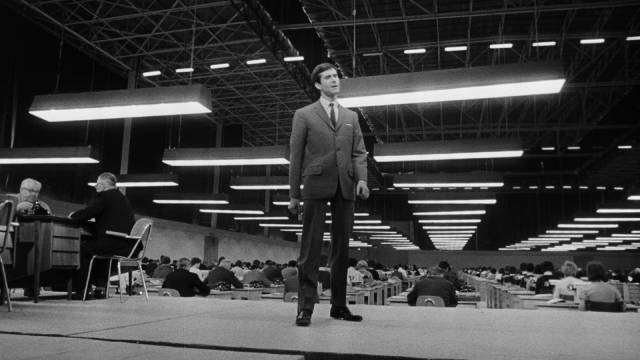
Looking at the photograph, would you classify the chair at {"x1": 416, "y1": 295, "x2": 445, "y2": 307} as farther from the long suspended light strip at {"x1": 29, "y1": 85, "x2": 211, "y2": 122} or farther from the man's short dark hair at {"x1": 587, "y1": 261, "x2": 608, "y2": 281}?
the long suspended light strip at {"x1": 29, "y1": 85, "x2": 211, "y2": 122}

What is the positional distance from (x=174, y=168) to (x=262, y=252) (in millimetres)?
10781

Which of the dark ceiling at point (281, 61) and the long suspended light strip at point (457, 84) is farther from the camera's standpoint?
the dark ceiling at point (281, 61)

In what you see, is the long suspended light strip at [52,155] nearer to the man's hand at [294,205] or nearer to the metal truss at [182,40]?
the metal truss at [182,40]

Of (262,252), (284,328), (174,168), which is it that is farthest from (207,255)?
(284,328)

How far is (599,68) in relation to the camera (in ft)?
43.5

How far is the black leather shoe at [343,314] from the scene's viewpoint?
2.78 meters

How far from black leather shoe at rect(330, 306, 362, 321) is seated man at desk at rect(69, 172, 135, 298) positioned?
208 cm

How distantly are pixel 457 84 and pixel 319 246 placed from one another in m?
3.37

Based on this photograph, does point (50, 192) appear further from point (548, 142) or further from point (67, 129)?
point (548, 142)

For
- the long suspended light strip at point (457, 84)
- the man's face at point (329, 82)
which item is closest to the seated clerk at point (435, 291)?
the long suspended light strip at point (457, 84)

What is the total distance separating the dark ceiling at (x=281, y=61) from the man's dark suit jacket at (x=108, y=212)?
5696 mm

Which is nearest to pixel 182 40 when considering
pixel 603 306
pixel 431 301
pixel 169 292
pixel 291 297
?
pixel 169 292

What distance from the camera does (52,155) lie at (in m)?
9.19

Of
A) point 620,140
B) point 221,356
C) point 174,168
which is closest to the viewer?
point 221,356
